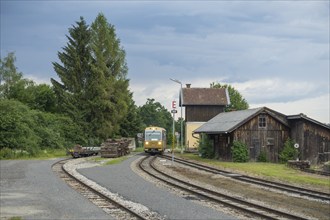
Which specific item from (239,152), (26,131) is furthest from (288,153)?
(26,131)

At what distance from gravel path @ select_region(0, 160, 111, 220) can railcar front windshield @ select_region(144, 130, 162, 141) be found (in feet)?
95.5

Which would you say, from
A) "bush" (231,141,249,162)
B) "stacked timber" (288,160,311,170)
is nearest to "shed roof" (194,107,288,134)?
"bush" (231,141,249,162)

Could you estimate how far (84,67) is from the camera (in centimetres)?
6875

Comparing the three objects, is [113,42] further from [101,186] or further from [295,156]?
[101,186]

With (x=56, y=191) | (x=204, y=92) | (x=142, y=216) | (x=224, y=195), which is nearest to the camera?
(x=142, y=216)

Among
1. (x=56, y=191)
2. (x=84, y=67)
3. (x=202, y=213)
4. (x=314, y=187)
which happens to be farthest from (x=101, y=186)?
(x=84, y=67)

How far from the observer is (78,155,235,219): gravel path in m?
14.9

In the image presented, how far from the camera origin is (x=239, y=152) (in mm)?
40438

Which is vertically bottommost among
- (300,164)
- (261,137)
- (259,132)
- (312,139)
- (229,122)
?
(300,164)

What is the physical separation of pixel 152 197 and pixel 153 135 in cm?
3620

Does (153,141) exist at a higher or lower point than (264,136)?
lower

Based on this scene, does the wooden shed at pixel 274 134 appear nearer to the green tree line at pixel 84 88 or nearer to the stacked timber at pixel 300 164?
the stacked timber at pixel 300 164

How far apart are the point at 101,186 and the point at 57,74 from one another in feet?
159

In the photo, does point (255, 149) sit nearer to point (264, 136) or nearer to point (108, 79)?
point (264, 136)
